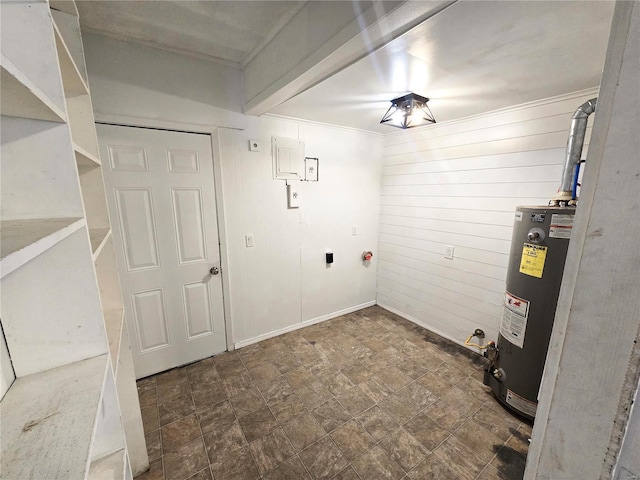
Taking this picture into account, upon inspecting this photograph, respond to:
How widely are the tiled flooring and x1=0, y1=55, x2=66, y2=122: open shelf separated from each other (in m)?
1.82

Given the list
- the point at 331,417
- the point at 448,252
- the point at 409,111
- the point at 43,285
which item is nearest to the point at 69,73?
the point at 43,285

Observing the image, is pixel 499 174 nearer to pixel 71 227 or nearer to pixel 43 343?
pixel 71 227

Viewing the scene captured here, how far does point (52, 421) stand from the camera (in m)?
0.54

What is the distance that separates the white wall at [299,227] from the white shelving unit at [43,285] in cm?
161

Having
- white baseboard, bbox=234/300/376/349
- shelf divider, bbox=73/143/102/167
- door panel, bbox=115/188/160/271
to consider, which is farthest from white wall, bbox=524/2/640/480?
white baseboard, bbox=234/300/376/349

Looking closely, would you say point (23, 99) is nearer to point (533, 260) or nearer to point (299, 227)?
point (299, 227)

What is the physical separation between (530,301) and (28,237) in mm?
2322

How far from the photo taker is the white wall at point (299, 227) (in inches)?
92.6

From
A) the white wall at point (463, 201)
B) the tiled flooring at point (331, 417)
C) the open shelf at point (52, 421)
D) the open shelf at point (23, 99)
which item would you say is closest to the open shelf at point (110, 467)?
the open shelf at point (52, 421)

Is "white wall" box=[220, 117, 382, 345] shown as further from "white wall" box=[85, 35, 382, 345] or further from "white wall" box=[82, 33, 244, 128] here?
"white wall" box=[82, 33, 244, 128]

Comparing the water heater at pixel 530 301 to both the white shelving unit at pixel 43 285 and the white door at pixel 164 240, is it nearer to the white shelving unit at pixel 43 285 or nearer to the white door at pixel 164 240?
the white shelving unit at pixel 43 285

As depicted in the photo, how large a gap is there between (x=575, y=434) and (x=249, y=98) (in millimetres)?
2445

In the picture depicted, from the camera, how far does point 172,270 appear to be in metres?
2.12

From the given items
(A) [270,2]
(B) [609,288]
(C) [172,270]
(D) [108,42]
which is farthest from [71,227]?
(D) [108,42]
